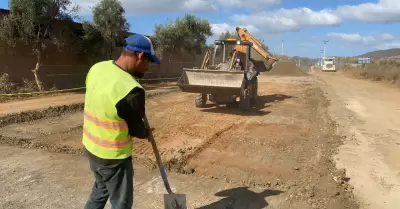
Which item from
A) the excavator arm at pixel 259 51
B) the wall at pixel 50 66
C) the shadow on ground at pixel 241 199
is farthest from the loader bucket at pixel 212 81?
the wall at pixel 50 66

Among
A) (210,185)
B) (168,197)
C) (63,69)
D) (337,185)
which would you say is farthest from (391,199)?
(63,69)

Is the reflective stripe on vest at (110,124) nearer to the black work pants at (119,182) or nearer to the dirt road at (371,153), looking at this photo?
the black work pants at (119,182)

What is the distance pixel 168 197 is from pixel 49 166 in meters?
2.90

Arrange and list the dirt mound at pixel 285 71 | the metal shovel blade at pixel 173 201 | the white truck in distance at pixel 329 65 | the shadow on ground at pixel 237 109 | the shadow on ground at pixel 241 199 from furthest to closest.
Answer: the white truck in distance at pixel 329 65 → the dirt mound at pixel 285 71 → the shadow on ground at pixel 237 109 → the shadow on ground at pixel 241 199 → the metal shovel blade at pixel 173 201

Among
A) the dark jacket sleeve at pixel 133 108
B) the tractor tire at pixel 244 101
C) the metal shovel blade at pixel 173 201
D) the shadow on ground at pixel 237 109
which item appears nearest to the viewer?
the dark jacket sleeve at pixel 133 108

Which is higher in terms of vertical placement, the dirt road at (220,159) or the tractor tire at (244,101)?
the tractor tire at (244,101)

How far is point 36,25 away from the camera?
14711mm

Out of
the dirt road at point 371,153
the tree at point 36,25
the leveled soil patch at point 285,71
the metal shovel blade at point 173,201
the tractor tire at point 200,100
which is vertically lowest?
→ the dirt road at point 371,153

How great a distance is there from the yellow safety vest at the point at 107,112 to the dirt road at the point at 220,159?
1856 mm

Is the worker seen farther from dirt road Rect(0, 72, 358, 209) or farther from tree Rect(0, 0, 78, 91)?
tree Rect(0, 0, 78, 91)

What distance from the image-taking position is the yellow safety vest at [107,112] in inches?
106

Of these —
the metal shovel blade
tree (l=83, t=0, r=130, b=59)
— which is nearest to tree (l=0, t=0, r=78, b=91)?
tree (l=83, t=0, r=130, b=59)

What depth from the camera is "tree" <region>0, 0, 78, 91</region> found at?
14.1 meters

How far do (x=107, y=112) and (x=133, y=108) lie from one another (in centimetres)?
22
